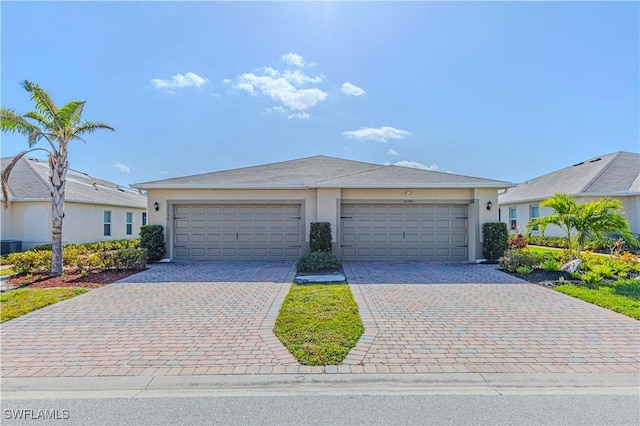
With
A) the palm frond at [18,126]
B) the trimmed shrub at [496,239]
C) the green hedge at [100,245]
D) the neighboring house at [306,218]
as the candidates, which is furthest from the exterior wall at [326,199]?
the palm frond at [18,126]

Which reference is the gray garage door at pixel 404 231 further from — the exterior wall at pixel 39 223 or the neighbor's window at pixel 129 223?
the neighbor's window at pixel 129 223

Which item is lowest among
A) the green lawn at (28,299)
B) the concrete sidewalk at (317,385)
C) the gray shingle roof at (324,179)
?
the concrete sidewalk at (317,385)

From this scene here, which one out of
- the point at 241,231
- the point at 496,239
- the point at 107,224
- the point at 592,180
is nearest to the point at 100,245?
the point at 107,224

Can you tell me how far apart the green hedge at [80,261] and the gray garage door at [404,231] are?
7122 mm

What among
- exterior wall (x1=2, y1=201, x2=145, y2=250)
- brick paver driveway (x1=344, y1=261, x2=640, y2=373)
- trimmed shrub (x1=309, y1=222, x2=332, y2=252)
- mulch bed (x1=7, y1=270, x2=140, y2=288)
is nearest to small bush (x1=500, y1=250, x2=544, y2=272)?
brick paver driveway (x1=344, y1=261, x2=640, y2=373)

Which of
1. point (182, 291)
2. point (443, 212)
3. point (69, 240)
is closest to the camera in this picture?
point (182, 291)

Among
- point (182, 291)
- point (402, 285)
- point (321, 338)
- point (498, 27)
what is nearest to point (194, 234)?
point (182, 291)

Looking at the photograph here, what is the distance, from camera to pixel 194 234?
508 inches

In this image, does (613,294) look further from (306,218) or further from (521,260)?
(306,218)

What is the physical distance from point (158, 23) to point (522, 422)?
12.6 m

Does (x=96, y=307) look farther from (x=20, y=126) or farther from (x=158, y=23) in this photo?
(x=158, y=23)

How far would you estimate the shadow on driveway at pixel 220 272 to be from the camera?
9109 millimetres

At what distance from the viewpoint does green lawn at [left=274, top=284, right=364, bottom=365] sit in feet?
14.0

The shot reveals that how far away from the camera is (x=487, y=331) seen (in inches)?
200
